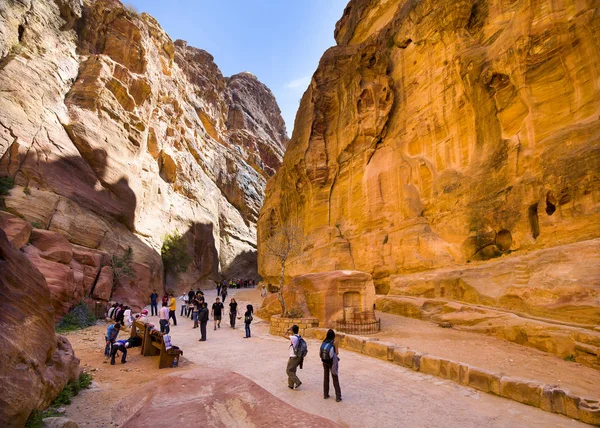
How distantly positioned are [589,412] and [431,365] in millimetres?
3250

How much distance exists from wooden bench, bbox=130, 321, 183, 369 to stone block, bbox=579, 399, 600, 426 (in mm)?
9267


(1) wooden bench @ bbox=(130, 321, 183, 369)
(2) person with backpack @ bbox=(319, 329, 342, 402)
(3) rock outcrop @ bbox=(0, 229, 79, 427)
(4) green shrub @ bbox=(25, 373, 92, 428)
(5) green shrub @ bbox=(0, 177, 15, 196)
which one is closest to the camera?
(3) rock outcrop @ bbox=(0, 229, 79, 427)

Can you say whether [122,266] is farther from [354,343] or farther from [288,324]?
[354,343]

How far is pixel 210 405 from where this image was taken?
6.14m

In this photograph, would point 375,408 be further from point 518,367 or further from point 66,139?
point 66,139

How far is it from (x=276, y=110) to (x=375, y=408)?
357 ft

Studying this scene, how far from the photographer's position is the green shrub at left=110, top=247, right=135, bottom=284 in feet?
78.0

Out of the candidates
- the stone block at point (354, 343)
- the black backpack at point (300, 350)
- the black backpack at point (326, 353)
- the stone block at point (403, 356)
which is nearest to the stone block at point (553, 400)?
the stone block at point (403, 356)

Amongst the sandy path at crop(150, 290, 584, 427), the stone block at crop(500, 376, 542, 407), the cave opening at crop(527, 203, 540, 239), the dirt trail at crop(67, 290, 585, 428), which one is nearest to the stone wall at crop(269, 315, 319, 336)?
the dirt trail at crop(67, 290, 585, 428)

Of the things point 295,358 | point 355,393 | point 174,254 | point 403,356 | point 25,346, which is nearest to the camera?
point 25,346

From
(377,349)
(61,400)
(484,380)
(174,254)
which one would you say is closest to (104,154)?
(174,254)

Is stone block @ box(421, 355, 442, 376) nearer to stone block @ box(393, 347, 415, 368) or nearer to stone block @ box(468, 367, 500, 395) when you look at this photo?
stone block @ box(393, 347, 415, 368)

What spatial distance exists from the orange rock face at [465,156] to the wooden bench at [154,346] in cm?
1207

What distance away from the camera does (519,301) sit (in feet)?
42.4
